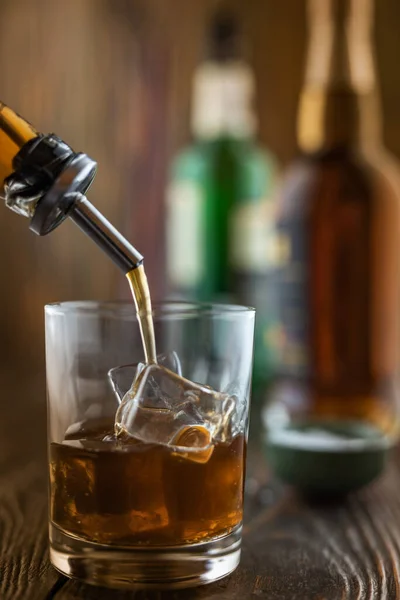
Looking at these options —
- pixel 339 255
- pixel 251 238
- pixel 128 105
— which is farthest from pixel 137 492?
pixel 128 105

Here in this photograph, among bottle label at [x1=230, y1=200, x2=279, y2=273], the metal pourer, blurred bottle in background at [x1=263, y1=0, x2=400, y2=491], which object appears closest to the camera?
the metal pourer

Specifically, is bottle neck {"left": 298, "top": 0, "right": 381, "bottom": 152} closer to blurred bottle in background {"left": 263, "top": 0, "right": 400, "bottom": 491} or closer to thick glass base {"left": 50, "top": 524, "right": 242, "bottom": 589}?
blurred bottle in background {"left": 263, "top": 0, "right": 400, "bottom": 491}

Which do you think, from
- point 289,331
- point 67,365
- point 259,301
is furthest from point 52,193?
point 259,301

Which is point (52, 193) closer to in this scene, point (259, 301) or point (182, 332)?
point (182, 332)

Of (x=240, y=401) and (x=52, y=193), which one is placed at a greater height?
(x=52, y=193)

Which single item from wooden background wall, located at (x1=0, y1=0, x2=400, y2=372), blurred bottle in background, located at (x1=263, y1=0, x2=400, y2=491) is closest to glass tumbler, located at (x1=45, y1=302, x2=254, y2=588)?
blurred bottle in background, located at (x1=263, y1=0, x2=400, y2=491)

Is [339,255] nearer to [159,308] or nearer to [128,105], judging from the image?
[159,308]

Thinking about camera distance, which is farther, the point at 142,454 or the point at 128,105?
the point at 128,105
